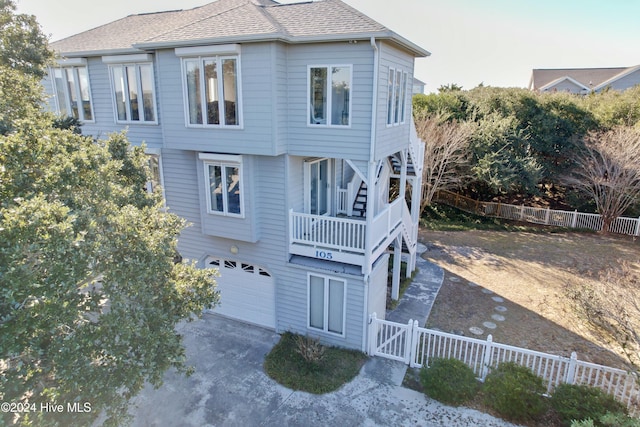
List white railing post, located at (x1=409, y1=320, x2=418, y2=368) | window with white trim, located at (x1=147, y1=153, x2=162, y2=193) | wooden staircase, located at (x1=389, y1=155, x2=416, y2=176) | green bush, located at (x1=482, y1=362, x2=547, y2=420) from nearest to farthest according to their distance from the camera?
green bush, located at (x1=482, y1=362, x2=547, y2=420) < white railing post, located at (x1=409, y1=320, x2=418, y2=368) < window with white trim, located at (x1=147, y1=153, x2=162, y2=193) < wooden staircase, located at (x1=389, y1=155, x2=416, y2=176)

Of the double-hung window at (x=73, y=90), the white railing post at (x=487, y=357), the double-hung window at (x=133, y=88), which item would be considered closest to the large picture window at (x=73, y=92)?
the double-hung window at (x=73, y=90)

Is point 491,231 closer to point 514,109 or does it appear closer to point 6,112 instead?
point 514,109

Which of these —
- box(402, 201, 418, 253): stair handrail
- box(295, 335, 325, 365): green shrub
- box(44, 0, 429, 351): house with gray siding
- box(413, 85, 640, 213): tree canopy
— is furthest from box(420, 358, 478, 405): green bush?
box(413, 85, 640, 213): tree canopy

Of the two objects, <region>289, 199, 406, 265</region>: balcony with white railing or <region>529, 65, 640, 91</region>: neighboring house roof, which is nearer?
<region>289, 199, 406, 265</region>: balcony with white railing

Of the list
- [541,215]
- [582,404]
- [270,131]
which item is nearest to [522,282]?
[582,404]

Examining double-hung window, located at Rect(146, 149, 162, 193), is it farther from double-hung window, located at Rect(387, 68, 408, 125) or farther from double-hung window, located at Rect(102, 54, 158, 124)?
double-hung window, located at Rect(387, 68, 408, 125)

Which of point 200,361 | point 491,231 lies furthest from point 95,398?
point 491,231

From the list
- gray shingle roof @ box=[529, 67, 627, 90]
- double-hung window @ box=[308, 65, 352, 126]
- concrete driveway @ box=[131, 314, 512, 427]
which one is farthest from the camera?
gray shingle roof @ box=[529, 67, 627, 90]
